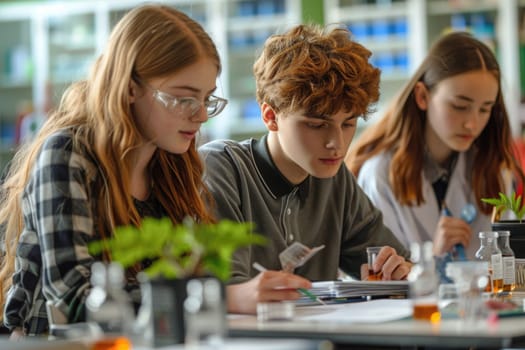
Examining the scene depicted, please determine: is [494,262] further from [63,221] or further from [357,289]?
[63,221]

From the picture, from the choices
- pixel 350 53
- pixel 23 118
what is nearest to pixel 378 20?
pixel 23 118

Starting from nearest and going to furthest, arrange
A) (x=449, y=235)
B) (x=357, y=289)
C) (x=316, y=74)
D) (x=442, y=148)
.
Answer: (x=357, y=289) → (x=316, y=74) → (x=449, y=235) → (x=442, y=148)

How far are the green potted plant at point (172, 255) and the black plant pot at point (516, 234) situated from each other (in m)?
1.22

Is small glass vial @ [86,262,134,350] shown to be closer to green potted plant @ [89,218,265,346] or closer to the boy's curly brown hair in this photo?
green potted plant @ [89,218,265,346]

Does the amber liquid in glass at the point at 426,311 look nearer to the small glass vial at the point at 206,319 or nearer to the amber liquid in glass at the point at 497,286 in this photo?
the small glass vial at the point at 206,319

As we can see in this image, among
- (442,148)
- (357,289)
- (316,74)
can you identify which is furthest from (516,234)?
(442,148)

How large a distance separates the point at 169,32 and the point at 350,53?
63 centimetres

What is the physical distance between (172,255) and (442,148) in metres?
2.25

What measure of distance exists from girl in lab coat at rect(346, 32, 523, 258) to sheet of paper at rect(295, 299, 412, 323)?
4.32 ft

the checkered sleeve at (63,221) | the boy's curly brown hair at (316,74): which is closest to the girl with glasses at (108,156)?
the checkered sleeve at (63,221)

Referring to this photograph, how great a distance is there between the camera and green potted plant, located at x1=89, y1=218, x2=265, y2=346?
1.59 meters

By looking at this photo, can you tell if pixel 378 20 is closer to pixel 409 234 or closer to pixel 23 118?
pixel 23 118

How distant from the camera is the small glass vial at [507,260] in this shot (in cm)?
248

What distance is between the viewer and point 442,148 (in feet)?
12.4
